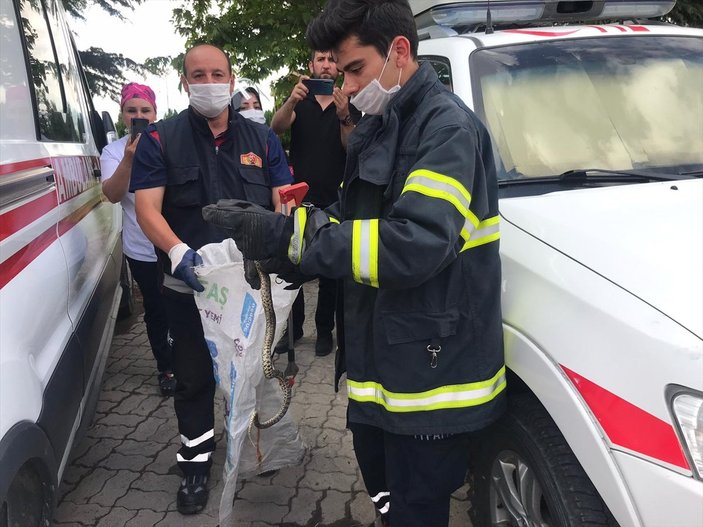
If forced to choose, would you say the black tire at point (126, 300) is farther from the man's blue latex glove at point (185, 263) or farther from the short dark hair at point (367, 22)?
the short dark hair at point (367, 22)

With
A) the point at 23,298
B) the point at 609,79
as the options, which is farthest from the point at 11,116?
the point at 609,79

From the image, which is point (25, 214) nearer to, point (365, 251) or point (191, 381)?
point (191, 381)

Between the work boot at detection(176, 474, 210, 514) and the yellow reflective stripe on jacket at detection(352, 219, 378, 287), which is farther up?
the yellow reflective stripe on jacket at detection(352, 219, 378, 287)

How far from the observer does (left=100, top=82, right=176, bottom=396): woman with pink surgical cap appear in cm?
344

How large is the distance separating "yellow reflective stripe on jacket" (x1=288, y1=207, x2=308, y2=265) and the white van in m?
0.79

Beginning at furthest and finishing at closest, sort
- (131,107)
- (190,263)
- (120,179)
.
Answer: (131,107) < (120,179) < (190,263)

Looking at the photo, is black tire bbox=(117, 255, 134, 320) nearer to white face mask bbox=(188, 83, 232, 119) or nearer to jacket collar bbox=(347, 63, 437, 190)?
white face mask bbox=(188, 83, 232, 119)

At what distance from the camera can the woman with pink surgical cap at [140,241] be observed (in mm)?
3443

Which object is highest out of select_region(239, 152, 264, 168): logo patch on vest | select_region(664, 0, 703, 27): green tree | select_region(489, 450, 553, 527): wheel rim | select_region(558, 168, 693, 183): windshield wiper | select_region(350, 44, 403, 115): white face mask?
select_region(664, 0, 703, 27): green tree

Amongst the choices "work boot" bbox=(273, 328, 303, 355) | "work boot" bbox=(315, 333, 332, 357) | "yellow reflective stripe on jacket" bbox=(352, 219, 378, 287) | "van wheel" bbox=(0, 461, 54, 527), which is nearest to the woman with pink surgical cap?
"work boot" bbox=(273, 328, 303, 355)

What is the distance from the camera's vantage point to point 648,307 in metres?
1.33

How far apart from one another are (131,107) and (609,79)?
8.73 feet

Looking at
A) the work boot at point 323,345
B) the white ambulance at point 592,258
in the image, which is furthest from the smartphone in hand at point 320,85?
the work boot at point 323,345

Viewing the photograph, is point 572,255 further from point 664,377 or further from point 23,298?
point 23,298
